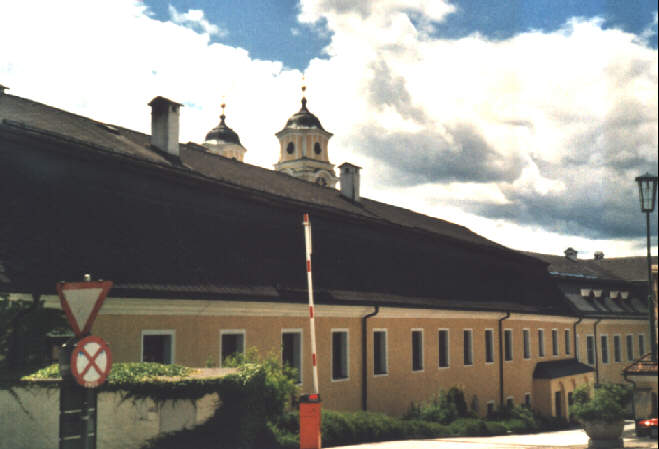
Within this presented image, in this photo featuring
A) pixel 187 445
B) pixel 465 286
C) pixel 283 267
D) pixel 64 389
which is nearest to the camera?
pixel 64 389

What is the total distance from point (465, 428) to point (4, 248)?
1522cm

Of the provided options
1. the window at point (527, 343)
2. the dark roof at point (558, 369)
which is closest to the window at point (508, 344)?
the window at point (527, 343)

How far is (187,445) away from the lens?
1059cm

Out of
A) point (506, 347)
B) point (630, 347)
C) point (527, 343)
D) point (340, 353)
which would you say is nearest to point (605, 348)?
point (630, 347)

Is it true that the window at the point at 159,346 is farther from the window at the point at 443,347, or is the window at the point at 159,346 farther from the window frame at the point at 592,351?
the window frame at the point at 592,351

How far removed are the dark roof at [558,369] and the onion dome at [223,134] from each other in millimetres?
47415

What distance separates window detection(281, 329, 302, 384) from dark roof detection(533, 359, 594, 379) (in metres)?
20.2

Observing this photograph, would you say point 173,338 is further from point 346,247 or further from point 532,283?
point 532,283

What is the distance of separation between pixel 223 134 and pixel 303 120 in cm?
1029

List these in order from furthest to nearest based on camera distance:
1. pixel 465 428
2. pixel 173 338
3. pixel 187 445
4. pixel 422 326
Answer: pixel 422 326
pixel 465 428
pixel 173 338
pixel 187 445

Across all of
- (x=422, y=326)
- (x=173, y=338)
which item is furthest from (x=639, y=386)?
(x=422, y=326)

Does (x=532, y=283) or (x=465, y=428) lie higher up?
(x=532, y=283)

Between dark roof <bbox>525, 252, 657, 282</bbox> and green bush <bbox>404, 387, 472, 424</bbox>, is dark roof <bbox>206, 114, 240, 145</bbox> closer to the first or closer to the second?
dark roof <bbox>525, 252, 657, 282</bbox>

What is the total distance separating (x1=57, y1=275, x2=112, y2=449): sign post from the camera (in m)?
6.72
